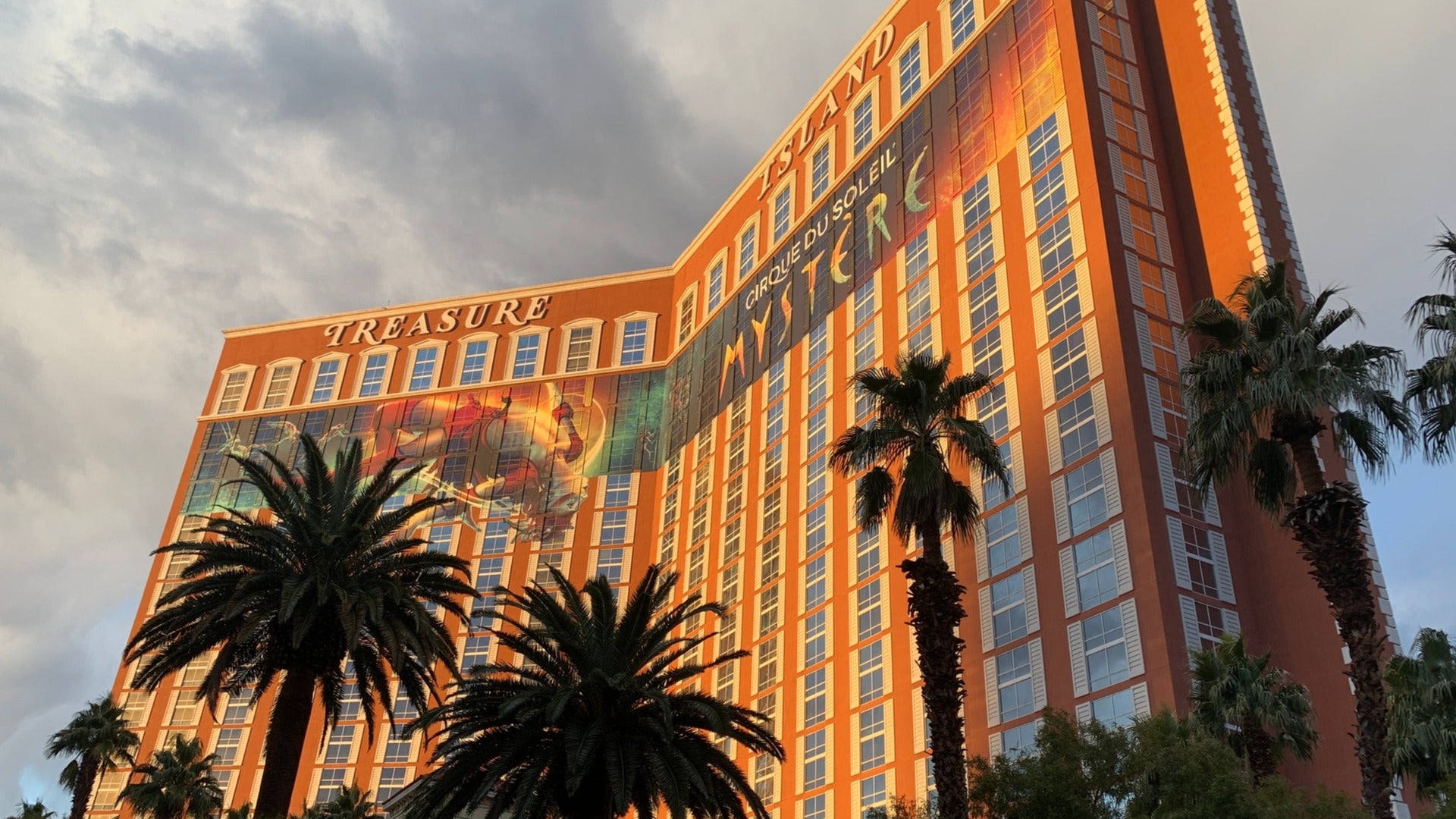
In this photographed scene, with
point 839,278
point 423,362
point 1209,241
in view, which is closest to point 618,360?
point 423,362

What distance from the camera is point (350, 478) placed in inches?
1622

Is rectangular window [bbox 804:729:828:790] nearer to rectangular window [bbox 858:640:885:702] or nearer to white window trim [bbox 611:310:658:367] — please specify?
rectangular window [bbox 858:640:885:702]

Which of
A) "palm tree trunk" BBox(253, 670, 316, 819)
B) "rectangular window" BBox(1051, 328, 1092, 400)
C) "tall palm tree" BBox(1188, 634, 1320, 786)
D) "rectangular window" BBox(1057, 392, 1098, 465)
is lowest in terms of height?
"palm tree trunk" BBox(253, 670, 316, 819)

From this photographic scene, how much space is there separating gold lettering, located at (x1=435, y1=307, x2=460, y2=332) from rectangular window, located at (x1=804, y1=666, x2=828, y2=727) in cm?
6397

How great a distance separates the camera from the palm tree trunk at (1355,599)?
26984mm

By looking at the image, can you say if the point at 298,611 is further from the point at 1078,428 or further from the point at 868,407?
the point at 868,407

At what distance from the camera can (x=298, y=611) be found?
124 feet

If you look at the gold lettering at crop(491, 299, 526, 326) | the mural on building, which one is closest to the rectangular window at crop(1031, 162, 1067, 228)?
the mural on building

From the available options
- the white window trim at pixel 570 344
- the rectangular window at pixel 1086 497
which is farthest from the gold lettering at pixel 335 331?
the rectangular window at pixel 1086 497

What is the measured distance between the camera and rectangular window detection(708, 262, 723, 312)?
354 feet

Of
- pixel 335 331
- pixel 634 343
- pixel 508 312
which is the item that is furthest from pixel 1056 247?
pixel 335 331

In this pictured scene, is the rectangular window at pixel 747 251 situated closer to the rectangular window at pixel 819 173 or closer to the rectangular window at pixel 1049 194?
the rectangular window at pixel 819 173

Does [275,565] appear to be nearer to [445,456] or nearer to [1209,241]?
[1209,241]

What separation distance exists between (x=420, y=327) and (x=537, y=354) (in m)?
14.4
